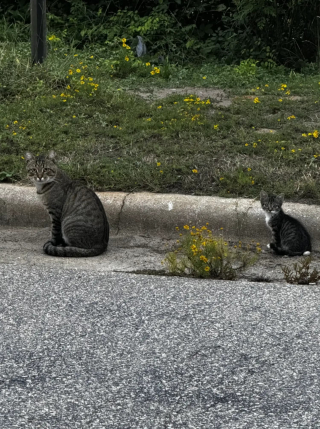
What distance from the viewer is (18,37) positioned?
1211 centimetres

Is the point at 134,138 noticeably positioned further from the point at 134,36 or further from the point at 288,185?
the point at 134,36

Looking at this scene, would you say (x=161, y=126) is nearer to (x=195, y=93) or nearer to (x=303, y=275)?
(x=195, y=93)

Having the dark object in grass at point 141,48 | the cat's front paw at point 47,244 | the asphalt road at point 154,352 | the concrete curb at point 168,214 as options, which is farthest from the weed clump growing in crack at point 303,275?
the dark object in grass at point 141,48

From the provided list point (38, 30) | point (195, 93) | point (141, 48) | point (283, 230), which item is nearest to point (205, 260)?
point (283, 230)

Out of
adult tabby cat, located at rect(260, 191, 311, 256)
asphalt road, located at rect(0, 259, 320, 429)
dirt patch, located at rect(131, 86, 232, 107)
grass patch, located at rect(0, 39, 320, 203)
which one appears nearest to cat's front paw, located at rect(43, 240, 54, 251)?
asphalt road, located at rect(0, 259, 320, 429)

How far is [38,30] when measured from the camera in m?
9.33

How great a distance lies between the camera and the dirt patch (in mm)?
8965

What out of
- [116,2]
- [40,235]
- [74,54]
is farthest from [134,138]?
[116,2]

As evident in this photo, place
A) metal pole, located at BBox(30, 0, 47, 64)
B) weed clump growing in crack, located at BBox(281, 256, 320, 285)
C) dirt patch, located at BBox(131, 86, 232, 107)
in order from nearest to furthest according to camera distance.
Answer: weed clump growing in crack, located at BBox(281, 256, 320, 285) → dirt patch, located at BBox(131, 86, 232, 107) → metal pole, located at BBox(30, 0, 47, 64)

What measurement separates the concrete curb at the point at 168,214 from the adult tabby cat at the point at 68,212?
295mm

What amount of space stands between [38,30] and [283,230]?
4.71 m

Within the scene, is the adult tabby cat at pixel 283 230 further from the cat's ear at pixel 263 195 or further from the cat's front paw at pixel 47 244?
the cat's front paw at pixel 47 244

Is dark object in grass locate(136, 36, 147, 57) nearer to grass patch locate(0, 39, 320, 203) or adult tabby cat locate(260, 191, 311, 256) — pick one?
grass patch locate(0, 39, 320, 203)

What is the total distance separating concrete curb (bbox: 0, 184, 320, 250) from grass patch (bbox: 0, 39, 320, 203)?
23 cm
